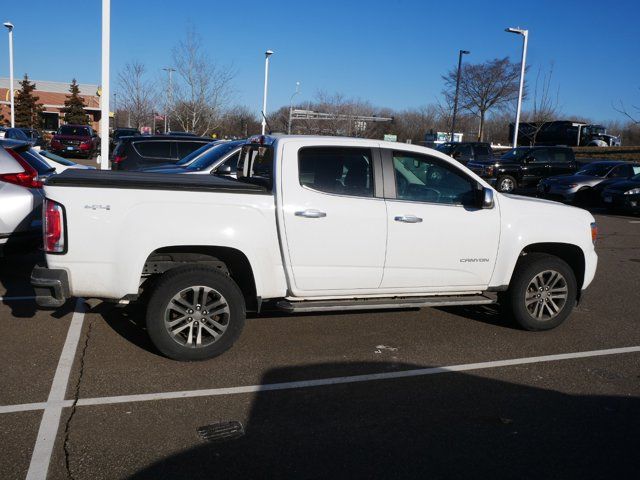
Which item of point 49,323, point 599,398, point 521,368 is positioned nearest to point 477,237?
point 521,368

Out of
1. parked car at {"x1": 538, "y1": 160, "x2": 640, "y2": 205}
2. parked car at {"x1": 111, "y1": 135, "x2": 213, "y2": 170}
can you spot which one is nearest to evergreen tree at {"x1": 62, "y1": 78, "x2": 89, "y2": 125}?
parked car at {"x1": 111, "y1": 135, "x2": 213, "y2": 170}

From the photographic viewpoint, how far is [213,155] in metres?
11.1

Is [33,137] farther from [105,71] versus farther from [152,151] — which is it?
[105,71]

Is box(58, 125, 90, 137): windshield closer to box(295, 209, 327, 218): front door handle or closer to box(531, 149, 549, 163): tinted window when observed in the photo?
box(531, 149, 549, 163): tinted window

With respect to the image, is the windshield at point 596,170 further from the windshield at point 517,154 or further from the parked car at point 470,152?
the parked car at point 470,152

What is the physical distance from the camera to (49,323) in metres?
6.03

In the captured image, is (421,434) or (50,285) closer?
(421,434)

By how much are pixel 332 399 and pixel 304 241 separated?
4.62 feet

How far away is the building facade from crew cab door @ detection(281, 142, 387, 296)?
63.0 meters

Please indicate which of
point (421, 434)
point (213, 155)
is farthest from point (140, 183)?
point (213, 155)

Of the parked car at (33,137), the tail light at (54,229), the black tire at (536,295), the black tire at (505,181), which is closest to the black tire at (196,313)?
the tail light at (54,229)

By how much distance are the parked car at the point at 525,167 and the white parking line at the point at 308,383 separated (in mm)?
17874

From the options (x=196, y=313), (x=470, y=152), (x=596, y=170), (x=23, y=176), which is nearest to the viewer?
(x=196, y=313)

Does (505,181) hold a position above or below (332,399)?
above
